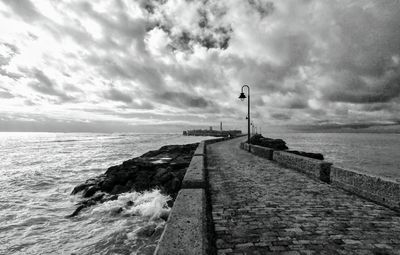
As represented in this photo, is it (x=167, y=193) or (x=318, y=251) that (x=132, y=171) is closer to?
(x=167, y=193)

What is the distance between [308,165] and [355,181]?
2196 millimetres

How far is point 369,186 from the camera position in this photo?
4969 millimetres

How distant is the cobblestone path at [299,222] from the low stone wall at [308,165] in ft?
2.25

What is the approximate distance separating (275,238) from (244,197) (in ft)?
6.34

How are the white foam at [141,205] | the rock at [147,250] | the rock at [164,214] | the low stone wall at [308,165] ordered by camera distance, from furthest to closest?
the white foam at [141,205], the rock at [164,214], the low stone wall at [308,165], the rock at [147,250]

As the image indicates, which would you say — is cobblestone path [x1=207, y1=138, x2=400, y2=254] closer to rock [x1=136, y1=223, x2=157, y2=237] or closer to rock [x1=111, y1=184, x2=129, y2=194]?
rock [x1=136, y1=223, x2=157, y2=237]

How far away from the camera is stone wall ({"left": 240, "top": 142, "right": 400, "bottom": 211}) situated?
4.43m

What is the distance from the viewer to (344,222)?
148 inches

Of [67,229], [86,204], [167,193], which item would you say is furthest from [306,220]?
[86,204]

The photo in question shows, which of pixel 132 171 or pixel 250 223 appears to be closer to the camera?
pixel 250 223

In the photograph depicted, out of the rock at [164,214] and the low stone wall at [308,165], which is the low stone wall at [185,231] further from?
the low stone wall at [308,165]

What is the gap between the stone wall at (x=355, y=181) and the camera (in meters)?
4.43

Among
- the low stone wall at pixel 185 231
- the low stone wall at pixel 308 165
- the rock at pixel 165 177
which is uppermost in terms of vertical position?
the low stone wall at pixel 308 165

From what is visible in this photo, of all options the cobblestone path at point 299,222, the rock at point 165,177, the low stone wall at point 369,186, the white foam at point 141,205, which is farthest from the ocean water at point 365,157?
the rock at point 165,177
